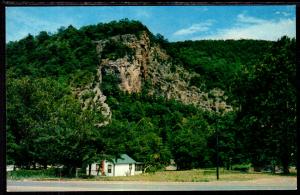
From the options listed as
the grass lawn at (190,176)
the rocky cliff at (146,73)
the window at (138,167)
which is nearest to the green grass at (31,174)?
the grass lawn at (190,176)

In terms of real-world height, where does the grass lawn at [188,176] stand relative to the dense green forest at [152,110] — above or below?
below

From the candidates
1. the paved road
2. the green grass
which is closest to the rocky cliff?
the green grass

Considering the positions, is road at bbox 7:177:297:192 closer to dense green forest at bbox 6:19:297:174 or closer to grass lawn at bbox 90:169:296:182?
grass lawn at bbox 90:169:296:182

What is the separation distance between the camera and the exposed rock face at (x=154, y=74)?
15513 mm

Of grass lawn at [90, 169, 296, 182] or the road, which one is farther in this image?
grass lawn at [90, 169, 296, 182]

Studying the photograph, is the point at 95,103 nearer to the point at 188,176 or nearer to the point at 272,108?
the point at 188,176

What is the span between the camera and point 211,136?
14.3 meters

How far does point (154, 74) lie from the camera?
15844 mm

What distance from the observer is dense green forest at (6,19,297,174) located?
45.3 ft

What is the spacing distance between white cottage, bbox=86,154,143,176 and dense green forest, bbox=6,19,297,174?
23 cm

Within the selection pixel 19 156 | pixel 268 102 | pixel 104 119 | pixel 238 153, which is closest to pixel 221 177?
pixel 238 153

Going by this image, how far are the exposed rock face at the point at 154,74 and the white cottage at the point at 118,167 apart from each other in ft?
8.27

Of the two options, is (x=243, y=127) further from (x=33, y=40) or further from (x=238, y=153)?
(x=33, y=40)

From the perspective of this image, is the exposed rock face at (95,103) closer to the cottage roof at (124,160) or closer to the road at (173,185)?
the cottage roof at (124,160)
